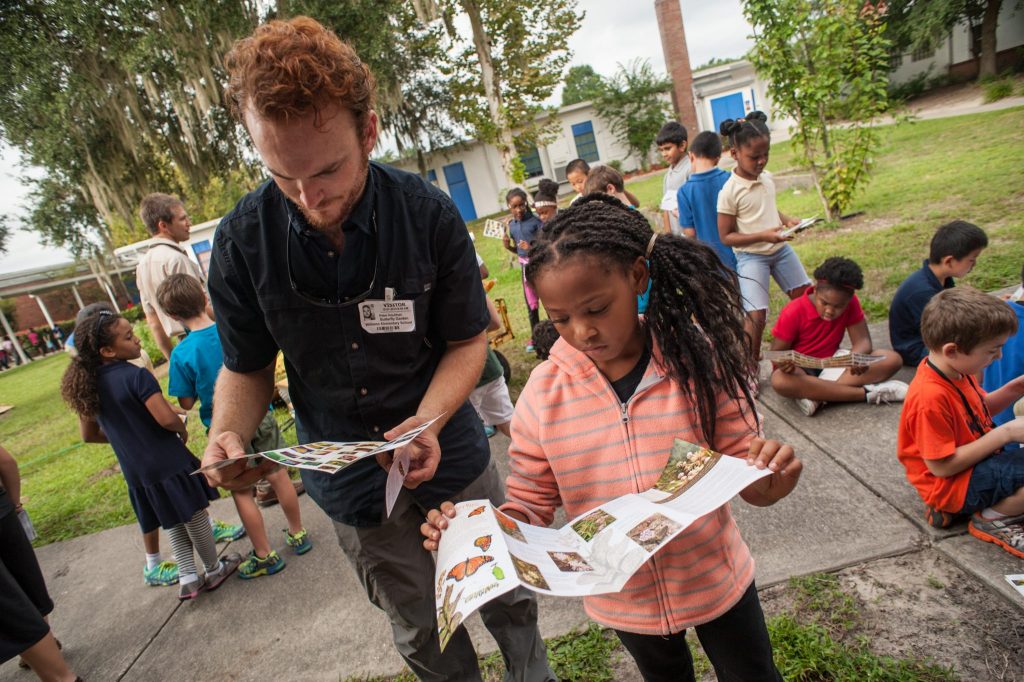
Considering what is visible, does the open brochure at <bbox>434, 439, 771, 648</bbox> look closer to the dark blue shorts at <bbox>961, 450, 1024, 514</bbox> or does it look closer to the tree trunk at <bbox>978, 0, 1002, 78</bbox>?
the dark blue shorts at <bbox>961, 450, 1024, 514</bbox>

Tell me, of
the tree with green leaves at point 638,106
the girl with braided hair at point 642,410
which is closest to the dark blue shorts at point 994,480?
the girl with braided hair at point 642,410

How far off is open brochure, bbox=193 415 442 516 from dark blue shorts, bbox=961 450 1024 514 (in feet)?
6.98

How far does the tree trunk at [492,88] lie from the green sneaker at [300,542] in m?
10.2

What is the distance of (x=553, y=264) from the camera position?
1.36 meters

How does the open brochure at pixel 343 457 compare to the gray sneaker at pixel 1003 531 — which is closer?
the open brochure at pixel 343 457

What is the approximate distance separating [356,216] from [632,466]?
98 cm

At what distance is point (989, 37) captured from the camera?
61.7 ft

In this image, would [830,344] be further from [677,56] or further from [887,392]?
[677,56]

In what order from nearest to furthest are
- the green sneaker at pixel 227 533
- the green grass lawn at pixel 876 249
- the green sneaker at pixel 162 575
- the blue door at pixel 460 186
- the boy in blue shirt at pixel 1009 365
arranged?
the boy in blue shirt at pixel 1009 365 < the green sneaker at pixel 162 575 < the green sneaker at pixel 227 533 < the green grass lawn at pixel 876 249 < the blue door at pixel 460 186

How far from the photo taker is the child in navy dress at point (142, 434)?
296cm

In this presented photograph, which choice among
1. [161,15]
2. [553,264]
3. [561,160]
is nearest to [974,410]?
[553,264]

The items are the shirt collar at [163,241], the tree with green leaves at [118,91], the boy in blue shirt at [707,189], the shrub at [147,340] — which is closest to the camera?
the shirt collar at [163,241]

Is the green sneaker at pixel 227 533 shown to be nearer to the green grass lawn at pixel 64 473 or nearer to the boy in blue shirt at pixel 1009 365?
the green grass lawn at pixel 64 473

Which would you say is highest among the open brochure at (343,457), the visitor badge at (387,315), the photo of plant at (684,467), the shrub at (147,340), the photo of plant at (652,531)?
the visitor badge at (387,315)
